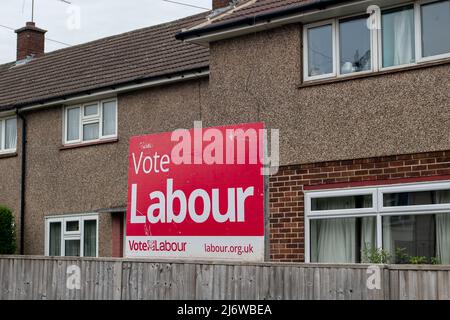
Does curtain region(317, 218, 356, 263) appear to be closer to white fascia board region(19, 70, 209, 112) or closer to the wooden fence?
the wooden fence

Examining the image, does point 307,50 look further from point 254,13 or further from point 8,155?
point 8,155

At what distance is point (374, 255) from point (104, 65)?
10113mm

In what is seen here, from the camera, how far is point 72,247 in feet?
57.6

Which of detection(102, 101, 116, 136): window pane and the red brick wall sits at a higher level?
detection(102, 101, 116, 136): window pane

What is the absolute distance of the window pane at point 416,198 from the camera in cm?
1046

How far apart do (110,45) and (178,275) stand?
11479 mm

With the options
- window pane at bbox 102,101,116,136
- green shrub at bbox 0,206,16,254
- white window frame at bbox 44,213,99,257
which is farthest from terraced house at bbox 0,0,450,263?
green shrub at bbox 0,206,16,254

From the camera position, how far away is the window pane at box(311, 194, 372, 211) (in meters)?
11.2

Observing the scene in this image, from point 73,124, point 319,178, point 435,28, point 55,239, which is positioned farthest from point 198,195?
point 55,239

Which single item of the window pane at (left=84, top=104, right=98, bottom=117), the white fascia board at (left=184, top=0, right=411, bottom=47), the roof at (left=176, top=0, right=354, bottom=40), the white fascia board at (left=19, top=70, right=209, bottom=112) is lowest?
the window pane at (left=84, top=104, right=98, bottom=117)

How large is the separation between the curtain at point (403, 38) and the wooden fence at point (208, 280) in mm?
3946

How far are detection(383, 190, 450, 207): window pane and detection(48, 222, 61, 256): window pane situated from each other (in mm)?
9246

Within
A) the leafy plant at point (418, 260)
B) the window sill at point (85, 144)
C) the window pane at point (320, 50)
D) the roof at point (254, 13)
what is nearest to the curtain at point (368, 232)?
the leafy plant at point (418, 260)

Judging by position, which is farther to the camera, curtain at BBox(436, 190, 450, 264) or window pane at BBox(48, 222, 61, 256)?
window pane at BBox(48, 222, 61, 256)
